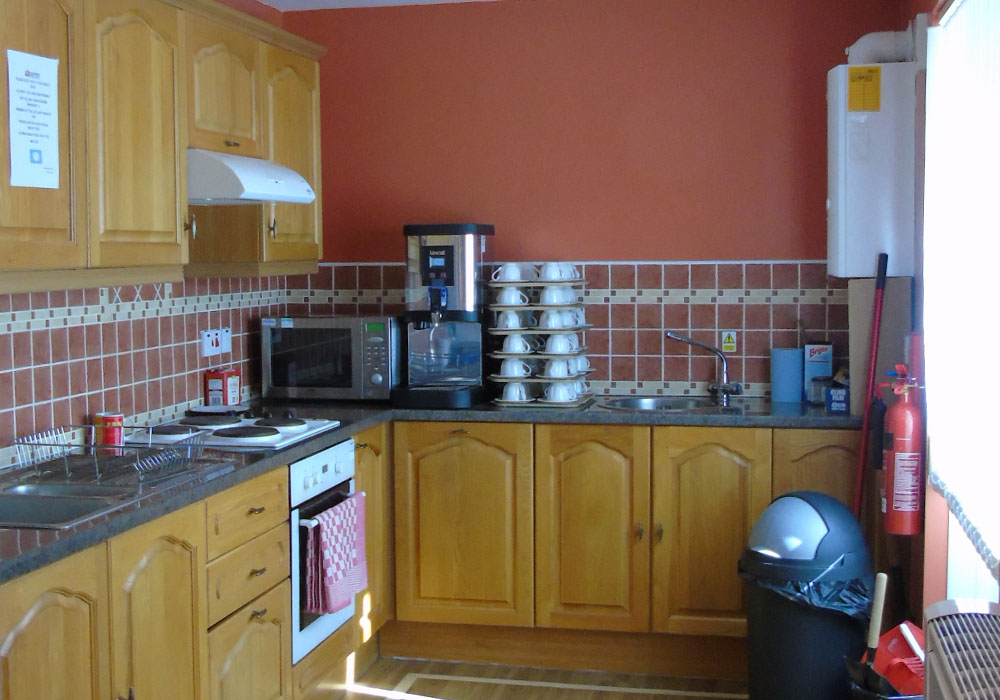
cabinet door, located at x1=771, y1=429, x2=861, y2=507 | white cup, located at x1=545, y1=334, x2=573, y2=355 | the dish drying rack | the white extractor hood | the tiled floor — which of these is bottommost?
the tiled floor

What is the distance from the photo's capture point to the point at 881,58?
3791 mm

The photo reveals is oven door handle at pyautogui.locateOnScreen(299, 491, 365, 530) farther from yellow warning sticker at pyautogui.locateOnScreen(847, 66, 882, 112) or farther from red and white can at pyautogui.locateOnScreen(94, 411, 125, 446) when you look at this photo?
yellow warning sticker at pyautogui.locateOnScreen(847, 66, 882, 112)

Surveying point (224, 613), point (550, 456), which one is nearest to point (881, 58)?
point (550, 456)

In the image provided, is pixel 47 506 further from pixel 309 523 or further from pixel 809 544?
pixel 809 544

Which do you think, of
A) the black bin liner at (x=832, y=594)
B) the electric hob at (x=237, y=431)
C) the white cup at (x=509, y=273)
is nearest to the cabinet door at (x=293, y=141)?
the electric hob at (x=237, y=431)

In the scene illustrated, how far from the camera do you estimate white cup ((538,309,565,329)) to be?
13.4ft

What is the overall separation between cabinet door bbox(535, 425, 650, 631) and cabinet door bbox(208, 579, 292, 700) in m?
1.06

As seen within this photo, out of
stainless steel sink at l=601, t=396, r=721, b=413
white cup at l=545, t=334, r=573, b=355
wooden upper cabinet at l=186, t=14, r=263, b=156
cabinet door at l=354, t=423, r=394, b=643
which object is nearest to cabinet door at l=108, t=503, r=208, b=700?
cabinet door at l=354, t=423, r=394, b=643

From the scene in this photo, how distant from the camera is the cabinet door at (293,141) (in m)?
3.77

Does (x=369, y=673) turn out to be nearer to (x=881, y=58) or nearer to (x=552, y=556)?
(x=552, y=556)

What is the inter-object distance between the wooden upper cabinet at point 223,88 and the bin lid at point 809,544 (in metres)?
1.92

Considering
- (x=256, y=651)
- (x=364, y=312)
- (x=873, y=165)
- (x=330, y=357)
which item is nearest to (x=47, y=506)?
(x=256, y=651)

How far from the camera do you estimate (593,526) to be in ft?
13.0

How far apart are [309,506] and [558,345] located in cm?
113
